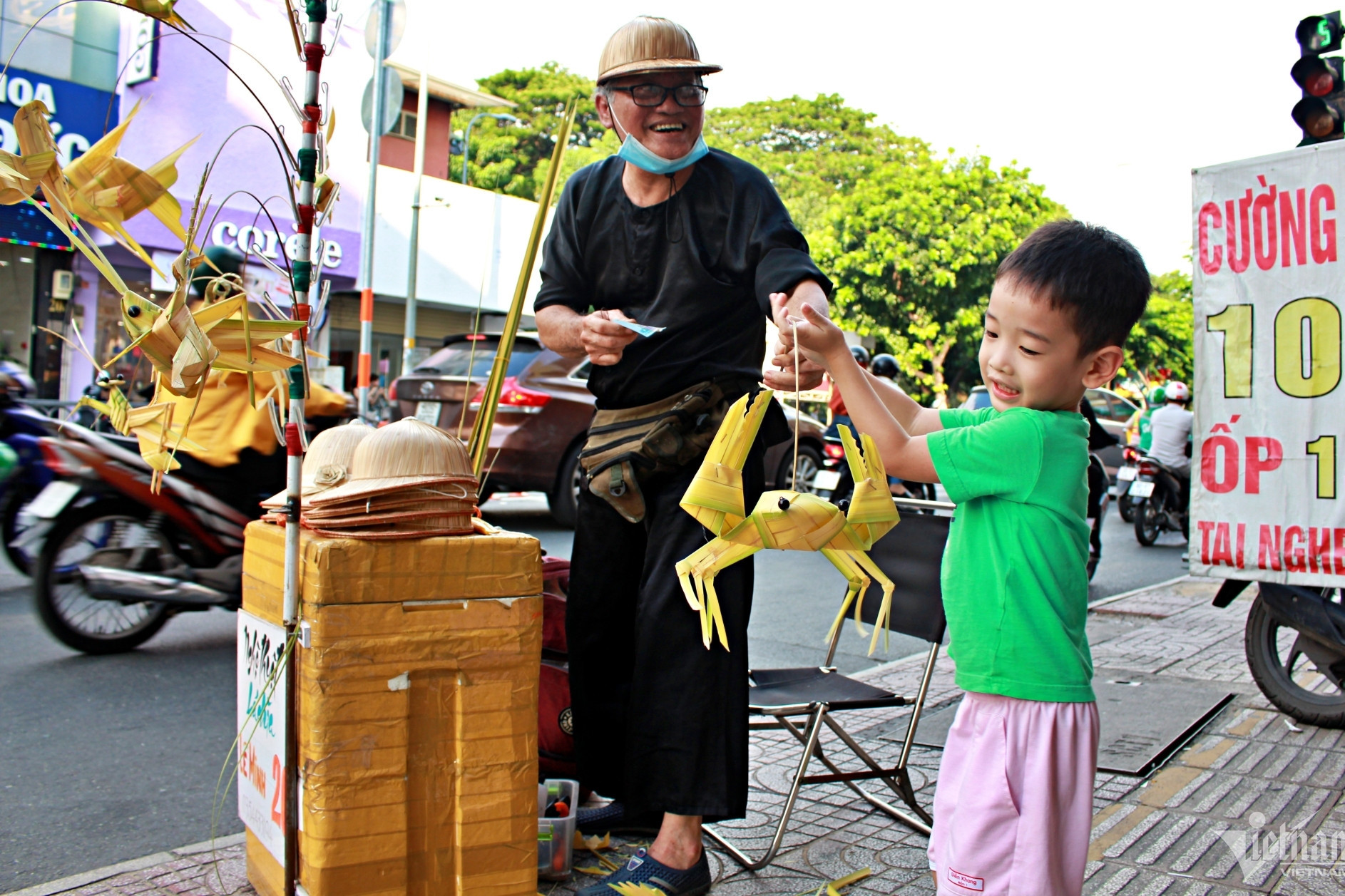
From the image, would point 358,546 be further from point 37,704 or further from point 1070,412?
point 37,704

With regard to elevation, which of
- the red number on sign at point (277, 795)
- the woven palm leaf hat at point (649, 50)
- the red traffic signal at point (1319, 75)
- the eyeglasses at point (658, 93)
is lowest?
the red number on sign at point (277, 795)

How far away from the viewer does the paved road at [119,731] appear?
112 inches

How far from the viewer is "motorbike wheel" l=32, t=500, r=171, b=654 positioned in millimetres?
4590

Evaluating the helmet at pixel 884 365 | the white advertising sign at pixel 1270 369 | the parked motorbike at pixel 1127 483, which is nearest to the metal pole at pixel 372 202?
the white advertising sign at pixel 1270 369

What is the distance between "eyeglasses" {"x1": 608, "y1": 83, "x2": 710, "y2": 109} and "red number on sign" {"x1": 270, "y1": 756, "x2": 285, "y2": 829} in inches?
63.1

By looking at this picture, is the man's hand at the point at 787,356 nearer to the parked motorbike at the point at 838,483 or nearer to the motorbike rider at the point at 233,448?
the motorbike rider at the point at 233,448

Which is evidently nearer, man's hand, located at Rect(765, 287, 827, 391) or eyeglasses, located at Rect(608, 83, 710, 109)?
man's hand, located at Rect(765, 287, 827, 391)

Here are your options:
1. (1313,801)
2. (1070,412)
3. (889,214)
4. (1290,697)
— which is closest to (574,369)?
(1290,697)

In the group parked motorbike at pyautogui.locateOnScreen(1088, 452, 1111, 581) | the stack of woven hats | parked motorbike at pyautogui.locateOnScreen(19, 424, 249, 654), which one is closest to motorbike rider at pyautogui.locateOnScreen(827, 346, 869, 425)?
parked motorbike at pyautogui.locateOnScreen(1088, 452, 1111, 581)

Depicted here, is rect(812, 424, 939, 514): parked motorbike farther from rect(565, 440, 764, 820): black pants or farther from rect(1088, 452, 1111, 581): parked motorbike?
rect(565, 440, 764, 820): black pants

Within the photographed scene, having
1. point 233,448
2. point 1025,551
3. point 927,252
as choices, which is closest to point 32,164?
point 1025,551

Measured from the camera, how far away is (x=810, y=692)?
292 centimetres

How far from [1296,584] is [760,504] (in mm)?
3031

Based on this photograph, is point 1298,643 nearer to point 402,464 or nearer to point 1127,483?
point 402,464
